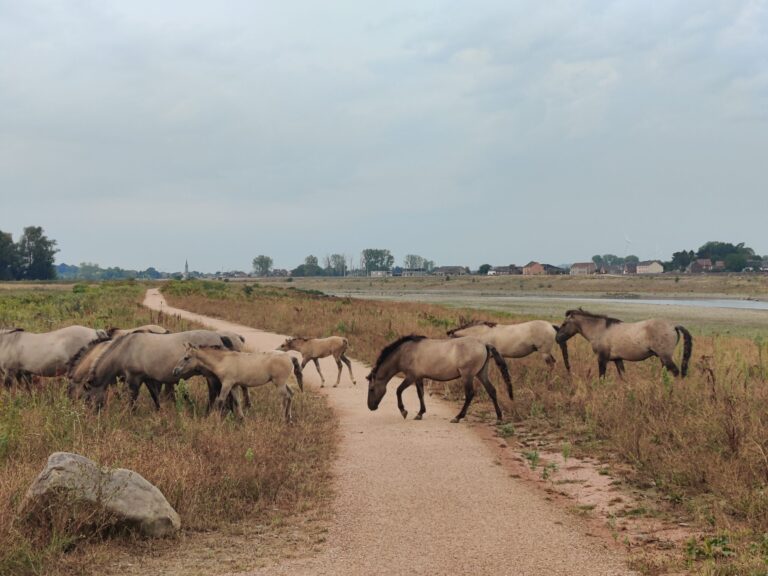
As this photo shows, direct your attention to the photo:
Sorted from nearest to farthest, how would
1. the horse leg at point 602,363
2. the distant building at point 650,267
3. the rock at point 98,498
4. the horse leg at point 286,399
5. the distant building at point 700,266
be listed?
the rock at point 98,498
the horse leg at point 286,399
the horse leg at point 602,363
the distant building at point 700,266
the distant building at point 650,267

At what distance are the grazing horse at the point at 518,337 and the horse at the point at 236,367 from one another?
5076 millimetres

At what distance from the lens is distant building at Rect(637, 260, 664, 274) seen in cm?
17675

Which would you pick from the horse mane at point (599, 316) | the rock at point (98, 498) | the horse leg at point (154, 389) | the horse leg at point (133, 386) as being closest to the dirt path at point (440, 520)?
the rock at point (98, 498)

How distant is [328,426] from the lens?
10.6m

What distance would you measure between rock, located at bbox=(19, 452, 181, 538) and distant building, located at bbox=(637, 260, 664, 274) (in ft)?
611

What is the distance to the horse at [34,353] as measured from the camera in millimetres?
11398

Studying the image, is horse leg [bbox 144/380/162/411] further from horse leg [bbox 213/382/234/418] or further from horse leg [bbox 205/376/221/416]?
horse leg [bbox 213/382/234/418]

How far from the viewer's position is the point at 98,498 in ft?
18.7

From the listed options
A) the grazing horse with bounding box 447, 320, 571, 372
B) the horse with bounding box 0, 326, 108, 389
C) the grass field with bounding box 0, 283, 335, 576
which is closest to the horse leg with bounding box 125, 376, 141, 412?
the grass field with bounding box 0, 283, 335, 576

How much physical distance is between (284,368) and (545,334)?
271 inches

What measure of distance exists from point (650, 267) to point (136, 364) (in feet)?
622

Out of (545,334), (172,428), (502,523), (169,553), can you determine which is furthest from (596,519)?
(545,334)

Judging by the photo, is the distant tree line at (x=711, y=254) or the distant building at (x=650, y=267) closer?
the distant tree line at (x=711, y=254)

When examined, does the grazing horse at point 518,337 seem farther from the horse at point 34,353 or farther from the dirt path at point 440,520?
the horse at point 34,353
